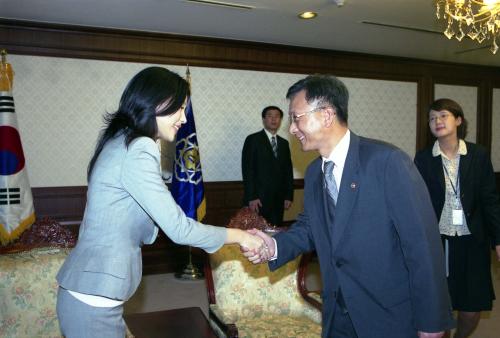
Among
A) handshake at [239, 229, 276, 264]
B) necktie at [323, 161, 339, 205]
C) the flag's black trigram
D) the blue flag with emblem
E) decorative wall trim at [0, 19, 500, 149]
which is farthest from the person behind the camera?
decorative wall trim at [0, 19, 500, 149]

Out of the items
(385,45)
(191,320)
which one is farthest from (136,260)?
(385,45)

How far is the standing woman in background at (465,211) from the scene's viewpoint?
9.39ft

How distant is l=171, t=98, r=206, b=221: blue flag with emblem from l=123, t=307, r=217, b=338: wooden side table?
2036mm

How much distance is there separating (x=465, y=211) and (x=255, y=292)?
146cm

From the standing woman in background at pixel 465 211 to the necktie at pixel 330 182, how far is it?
148 cm

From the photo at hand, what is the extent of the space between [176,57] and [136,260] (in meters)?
4.17

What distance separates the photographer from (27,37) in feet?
15.4

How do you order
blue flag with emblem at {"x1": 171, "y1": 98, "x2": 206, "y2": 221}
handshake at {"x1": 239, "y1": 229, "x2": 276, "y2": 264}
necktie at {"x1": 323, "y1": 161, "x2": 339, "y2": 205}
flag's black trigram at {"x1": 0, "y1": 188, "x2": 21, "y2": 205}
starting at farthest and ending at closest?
1. blue flag with emblem at {"x1": 171, "y1": 98, "x2": 206, "y2": 221}
2. flag's black trigram at {"x1": 0, "y1": 188, "x2": 21, "y2": 205}
3. handshake at {"x1": 239, "y1": 229, "x2": 276, "y2": 264}
4. necktie at {"x1": 323, "y1": 161, "x2": 339, "y2": 205}

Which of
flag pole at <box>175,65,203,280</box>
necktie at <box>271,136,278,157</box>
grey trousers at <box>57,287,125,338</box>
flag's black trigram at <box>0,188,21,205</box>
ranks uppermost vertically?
necktie at <box>271,136,278,157</box>

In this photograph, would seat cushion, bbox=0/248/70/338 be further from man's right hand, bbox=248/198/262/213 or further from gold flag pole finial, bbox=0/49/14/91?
man's right hand, bbox=248/198/262/213

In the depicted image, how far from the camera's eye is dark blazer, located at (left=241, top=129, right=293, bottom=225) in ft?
17.1

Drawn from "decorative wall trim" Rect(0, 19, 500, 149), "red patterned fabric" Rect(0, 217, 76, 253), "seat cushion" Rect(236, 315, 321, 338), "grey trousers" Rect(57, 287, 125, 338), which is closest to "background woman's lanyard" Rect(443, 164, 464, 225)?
"seat cushion" Rect(236, 315, 321, 338)

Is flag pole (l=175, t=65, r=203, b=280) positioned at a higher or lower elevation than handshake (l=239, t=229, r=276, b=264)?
lower

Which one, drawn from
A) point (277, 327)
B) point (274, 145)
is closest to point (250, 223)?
point (277, 327)
